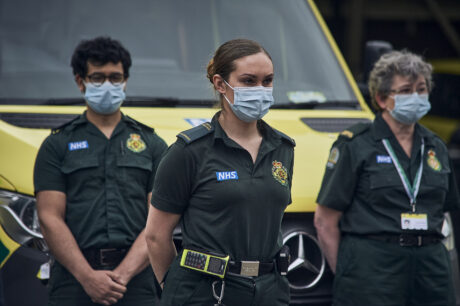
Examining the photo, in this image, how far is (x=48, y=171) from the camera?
3967mm

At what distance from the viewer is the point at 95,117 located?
166 inches

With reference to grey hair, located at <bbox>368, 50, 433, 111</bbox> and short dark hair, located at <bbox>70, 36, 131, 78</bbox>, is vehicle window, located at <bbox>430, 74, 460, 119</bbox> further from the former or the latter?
short dark hair, located at <bbox>70, 36, 131, 78</bbox>

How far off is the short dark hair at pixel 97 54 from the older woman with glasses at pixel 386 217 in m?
1.19

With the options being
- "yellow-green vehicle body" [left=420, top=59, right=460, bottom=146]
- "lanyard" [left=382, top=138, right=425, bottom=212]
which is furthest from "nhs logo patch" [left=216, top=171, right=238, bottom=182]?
"yellow-green vehicle body" [left=420, top=59, right=460, bottom=146]

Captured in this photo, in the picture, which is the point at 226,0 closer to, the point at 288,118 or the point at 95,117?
the point at 288,118

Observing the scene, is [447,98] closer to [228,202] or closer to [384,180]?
[384,180]

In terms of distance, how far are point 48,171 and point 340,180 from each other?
56.1 inches

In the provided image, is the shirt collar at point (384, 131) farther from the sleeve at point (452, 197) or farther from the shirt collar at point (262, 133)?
the shirt collar at point (262, 133)

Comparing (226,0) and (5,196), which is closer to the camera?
(5,196)

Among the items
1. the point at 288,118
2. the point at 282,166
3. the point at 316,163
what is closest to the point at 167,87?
the point at 288,118

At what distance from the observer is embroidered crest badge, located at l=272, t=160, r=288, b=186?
3373 mm

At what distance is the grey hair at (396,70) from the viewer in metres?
4.49

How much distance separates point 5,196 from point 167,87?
4.25ft

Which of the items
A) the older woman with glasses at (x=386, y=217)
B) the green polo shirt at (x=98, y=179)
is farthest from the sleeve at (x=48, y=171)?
the older woman with glasses at (x=386, y=217)
